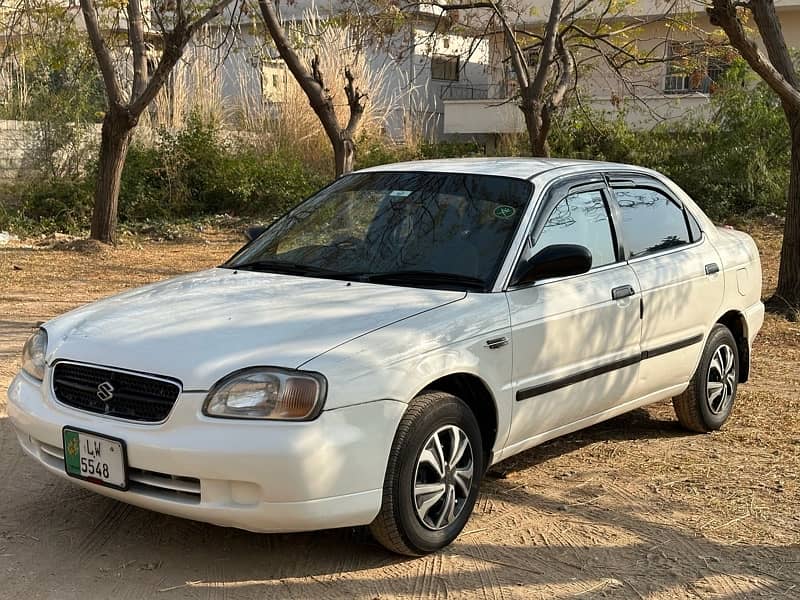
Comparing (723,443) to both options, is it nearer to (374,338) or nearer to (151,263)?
(374,338)

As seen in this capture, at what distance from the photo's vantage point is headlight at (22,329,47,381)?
4.29 m

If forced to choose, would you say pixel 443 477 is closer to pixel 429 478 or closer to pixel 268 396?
pixel 429 478

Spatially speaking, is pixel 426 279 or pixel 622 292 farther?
pixel 622 292

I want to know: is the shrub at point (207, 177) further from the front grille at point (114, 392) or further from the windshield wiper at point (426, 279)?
the front grille at point (114, 392)

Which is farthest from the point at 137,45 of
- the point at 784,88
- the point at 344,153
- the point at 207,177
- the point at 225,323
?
the point at 225,323

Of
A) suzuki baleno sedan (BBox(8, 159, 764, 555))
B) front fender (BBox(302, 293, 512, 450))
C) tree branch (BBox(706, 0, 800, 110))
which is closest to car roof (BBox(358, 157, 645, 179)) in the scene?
suzuki baleno sedan (BBox(8, 159, 764, 555))

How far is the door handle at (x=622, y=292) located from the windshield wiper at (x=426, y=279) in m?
0.87

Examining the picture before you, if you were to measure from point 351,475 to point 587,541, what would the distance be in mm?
1234

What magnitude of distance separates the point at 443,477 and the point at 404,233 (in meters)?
1.30

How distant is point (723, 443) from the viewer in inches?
232

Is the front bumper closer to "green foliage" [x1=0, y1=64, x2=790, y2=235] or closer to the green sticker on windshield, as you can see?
the green sticker on windshield

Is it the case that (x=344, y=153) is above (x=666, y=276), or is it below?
above

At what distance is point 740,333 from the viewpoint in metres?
6.30

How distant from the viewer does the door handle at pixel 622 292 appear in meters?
5.05
